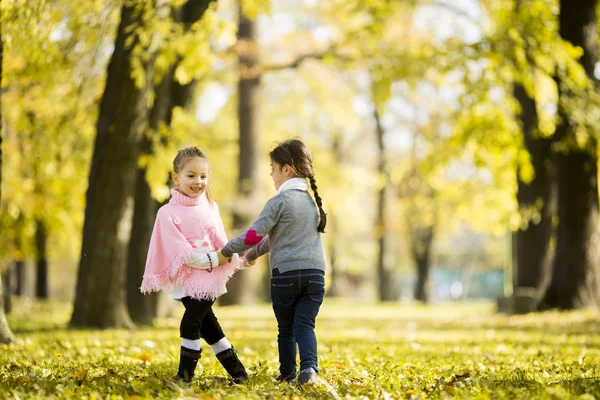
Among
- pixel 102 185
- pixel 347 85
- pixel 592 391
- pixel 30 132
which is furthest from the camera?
pixel 347 85

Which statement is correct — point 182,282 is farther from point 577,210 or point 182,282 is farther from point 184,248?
point 577,210

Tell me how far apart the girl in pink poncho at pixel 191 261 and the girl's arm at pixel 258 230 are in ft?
0.54

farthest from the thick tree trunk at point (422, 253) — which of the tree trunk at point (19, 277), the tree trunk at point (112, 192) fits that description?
the tree trunk at point (112, 192)

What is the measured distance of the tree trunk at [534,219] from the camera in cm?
1652

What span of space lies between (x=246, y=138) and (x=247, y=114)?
2.34 ft

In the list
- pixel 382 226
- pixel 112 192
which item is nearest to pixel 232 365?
pixel 112 192

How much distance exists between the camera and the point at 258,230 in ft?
17.4

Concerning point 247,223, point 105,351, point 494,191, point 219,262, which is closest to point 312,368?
point 219,262

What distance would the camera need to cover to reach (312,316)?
5.42m

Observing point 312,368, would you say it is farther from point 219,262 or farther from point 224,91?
point 224,91

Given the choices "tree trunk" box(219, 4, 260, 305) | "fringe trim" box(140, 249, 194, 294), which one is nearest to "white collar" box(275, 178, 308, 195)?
"fringe trim" box(140, 249, 194, 294)

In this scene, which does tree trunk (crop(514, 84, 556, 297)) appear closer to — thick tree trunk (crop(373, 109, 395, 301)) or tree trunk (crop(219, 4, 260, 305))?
tree trunk (crop(219, 4, 260, 305))

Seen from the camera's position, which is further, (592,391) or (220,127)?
(220,127)

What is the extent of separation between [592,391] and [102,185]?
7.50 m
